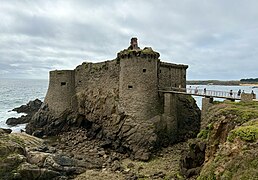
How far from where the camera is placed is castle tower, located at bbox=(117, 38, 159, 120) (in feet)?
89.7

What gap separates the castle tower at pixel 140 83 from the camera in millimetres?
27344

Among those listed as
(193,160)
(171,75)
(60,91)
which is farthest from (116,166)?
(60,91)

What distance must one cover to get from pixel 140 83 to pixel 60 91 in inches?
474

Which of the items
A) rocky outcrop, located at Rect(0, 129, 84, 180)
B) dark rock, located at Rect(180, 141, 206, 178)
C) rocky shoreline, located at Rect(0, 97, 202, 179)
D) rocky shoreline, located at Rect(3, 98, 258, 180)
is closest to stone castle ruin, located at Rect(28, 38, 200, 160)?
rocky shoreline, located at Rect(0, 97, 202, 179)

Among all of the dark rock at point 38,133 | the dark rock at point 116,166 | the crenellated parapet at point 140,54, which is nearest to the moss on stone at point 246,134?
the dark rock at point 116,166

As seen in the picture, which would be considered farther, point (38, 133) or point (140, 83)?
point (38, 133)

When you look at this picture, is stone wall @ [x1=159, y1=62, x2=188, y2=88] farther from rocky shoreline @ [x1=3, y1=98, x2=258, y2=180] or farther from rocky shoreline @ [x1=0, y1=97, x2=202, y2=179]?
rocky shoreline @ [x1=3, y1=98, x2=258, y2=180]

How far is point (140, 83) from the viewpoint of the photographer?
27.5 m

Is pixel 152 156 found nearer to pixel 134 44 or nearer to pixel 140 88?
pixel 140 88

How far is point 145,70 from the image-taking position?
27656mm

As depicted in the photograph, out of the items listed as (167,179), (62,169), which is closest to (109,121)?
(62,169)

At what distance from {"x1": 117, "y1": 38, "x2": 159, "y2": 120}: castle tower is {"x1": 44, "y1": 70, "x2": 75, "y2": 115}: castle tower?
948 centimetres

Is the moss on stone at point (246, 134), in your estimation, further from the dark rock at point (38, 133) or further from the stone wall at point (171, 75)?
the dark rock at point (38, 133)

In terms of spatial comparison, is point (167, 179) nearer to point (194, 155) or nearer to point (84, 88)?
point (194, 155)
